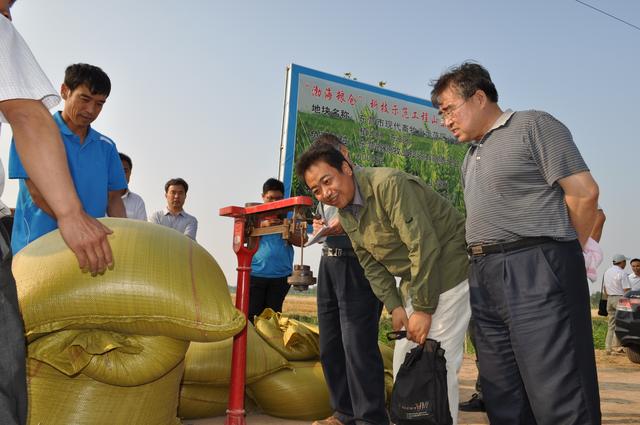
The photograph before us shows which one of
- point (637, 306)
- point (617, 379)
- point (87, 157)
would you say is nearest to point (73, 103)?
point (87, 157)

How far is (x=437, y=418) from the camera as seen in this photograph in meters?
2.27

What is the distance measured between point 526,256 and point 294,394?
1.98m

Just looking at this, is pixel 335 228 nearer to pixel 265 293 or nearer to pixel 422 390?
pixel 422 390

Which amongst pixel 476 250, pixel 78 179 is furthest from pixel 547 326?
pixel 78 179

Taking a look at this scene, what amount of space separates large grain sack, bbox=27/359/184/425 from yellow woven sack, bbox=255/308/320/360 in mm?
1513

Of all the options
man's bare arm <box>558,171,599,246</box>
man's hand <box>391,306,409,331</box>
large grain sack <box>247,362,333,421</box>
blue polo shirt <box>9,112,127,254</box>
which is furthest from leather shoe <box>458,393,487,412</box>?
blue polo shirt <box>9,112,127,254</box>

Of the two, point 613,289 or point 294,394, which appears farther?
point 613,289

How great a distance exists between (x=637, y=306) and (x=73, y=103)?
7.50 meters

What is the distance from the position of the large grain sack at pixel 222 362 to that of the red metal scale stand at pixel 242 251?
198 mm

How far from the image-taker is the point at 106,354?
209 cm

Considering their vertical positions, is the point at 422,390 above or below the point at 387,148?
below

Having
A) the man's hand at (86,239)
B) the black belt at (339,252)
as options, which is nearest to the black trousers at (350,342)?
the black belt at (339,252)


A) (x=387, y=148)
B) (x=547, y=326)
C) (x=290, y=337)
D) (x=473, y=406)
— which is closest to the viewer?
Result: (x=547, y=326)

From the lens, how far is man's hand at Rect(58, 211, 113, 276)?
1463 mm
